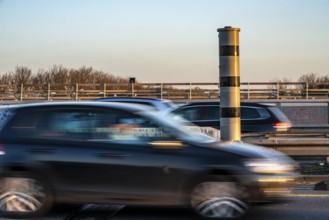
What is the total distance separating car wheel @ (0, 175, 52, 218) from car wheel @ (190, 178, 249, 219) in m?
1.86

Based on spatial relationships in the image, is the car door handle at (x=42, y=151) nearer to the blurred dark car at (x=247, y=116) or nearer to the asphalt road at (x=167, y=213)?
the asphalt road at (x=167, y=213)

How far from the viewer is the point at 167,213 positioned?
720cm

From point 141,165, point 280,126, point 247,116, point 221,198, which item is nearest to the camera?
point 221,198

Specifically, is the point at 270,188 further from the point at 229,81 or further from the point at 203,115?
the point at 203,115

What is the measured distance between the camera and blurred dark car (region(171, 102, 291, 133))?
615 inches

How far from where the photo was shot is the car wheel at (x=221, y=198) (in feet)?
21.6

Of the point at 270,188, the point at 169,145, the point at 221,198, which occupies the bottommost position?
the point at 221,198

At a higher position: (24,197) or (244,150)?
(244,150)

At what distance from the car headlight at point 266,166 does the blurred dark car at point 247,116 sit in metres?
8.69

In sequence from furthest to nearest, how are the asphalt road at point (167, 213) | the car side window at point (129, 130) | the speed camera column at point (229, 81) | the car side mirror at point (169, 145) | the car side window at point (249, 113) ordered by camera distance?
the car side window at point (249, 113)
the speed camera column at point (229, 81)
the asphalt road at point (167, 213)
the car side window at point (129, 130)
the car side mirror at point (169, 145)

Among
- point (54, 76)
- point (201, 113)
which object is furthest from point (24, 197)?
point (54, 76)

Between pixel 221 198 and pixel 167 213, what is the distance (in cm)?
92

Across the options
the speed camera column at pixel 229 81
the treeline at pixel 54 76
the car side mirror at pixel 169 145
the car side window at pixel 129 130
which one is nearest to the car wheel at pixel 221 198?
the car side mirror at pixel 169 145

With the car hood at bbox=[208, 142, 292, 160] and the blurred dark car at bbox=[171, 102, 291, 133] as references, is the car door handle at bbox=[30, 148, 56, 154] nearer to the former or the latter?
the car hood at bbox=[208, 142, 292, 160]
